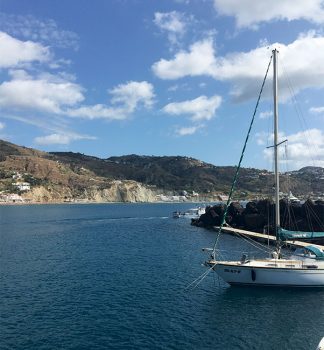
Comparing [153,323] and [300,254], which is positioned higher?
[300,254]

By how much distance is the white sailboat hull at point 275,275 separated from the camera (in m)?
35.3

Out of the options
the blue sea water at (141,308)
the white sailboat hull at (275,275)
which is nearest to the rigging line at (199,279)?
the blue sea water at (141,308)

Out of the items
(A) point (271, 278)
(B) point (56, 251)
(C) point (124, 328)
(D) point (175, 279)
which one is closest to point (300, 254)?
(A) point (271, 278)

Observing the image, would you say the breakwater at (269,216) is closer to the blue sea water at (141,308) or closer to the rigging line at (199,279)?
the rigging line at (199,279)

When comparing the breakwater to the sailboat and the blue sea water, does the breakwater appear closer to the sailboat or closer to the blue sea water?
the sailboat

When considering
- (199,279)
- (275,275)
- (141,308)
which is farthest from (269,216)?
(141,308)

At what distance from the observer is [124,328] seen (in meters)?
→ 27.2

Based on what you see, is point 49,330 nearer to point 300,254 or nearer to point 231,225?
point 300,254

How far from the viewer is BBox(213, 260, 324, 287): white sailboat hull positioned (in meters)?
35.3

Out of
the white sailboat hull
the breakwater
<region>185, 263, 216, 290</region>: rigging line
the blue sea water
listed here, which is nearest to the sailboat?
the white sailboat hull

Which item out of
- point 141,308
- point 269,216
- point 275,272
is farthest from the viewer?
point 269,216

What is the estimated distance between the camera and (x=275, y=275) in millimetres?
35375

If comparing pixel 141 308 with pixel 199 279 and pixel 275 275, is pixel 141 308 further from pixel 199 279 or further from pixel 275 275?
pixel 275 275

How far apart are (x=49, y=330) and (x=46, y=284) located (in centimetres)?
1287
